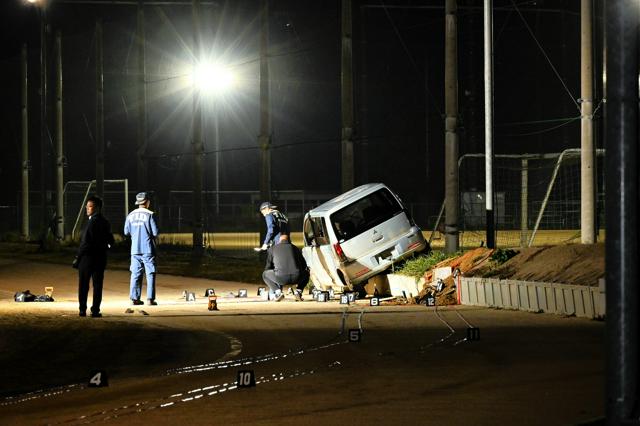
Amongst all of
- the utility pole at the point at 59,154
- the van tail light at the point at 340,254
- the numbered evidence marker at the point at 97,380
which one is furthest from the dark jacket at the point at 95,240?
the utility pole at the point at 59,154

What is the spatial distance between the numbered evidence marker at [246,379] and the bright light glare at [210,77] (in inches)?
1130

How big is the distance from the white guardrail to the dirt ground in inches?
15.9

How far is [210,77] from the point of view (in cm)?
4725

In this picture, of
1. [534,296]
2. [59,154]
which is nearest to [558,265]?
[534,296]

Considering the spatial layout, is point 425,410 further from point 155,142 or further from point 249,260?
point 155,142

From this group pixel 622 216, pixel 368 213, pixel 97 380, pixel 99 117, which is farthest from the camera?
pixel 99 117

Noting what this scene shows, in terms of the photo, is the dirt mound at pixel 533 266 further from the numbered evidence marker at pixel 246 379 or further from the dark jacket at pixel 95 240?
the numbered evidence marker at pixel 246 379

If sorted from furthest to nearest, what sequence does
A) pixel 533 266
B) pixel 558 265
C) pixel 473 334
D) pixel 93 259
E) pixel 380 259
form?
pixel 380 259, pixel 533 266, pixel 558 265, pixel 93 259, pixel 473 334

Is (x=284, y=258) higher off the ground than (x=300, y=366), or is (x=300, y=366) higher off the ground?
(x=284, y=258)

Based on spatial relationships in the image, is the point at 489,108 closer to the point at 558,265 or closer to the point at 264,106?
the point at 558,265

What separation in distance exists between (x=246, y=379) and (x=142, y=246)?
1066cm

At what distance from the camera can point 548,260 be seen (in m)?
20.7

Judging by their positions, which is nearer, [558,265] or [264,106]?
[558,265]

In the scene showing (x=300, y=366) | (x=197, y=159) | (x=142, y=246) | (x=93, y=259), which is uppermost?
(x=197, y=159)
